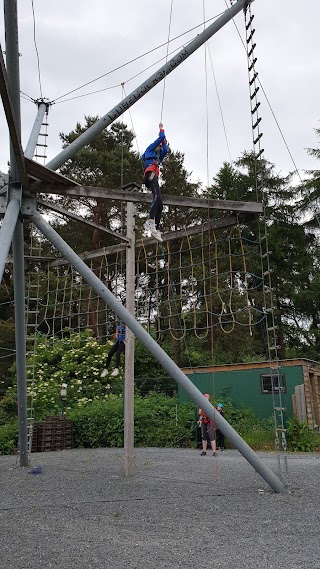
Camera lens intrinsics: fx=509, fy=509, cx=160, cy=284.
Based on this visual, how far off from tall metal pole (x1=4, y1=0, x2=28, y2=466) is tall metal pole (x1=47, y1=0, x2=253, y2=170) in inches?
33.8

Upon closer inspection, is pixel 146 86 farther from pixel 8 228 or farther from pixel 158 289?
pixel 158 289

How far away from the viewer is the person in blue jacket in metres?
6.55

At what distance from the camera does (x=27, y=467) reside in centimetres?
888

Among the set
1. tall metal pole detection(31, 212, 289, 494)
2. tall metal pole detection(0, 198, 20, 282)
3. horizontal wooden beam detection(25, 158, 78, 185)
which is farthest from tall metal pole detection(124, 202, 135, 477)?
tall metal pole detection(0, 198, 20, 282)

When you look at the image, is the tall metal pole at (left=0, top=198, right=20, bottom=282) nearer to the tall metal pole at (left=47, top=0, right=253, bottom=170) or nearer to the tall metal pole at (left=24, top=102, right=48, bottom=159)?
the tall metal pole at (left=47, top=0, right=253, bottom=170)

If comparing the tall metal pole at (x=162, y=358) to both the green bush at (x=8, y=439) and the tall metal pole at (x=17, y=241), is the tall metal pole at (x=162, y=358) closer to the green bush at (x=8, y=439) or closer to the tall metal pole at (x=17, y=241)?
the tall metal pole at (x=17, y=241)

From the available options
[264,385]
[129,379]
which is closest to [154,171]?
[129,379]

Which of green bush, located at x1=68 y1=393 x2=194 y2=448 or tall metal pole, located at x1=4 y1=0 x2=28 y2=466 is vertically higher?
tall metal pole, located at x1=4 y1=0 x2=28 y2=466

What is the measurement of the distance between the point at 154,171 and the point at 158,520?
4289mm

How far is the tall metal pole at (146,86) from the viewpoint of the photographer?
6.58 metres

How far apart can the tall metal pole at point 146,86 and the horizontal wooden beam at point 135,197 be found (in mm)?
507

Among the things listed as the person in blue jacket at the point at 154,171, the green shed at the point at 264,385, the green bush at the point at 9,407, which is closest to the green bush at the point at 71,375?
the green bush at the point at 9,407

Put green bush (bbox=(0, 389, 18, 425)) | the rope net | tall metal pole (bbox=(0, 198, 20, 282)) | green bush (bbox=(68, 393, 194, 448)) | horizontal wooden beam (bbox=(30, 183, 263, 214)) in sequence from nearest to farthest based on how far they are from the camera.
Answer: tall metal pole (bbox=(0, 198, 20, 282)) → horizontal wooden beam (bbox=(30, 183, 263, 214)) → the rope net → green bush (bbox=(68, 393, 194, 448)) → green bush (bbox=(0, 389, 18, 425))

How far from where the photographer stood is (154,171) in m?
6.89
